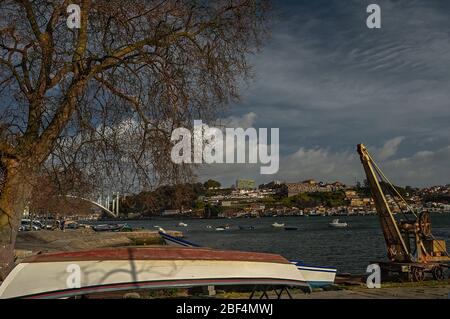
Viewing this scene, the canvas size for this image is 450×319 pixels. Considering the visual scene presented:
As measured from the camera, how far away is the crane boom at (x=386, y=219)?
25.1 meters

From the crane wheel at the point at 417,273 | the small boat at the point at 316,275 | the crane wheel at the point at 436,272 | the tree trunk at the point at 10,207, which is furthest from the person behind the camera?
the crane wheel at the point at 436,272

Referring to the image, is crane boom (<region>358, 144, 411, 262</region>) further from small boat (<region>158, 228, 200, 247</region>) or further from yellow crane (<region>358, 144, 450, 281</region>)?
small boat (<region>158, 228, 200, 247</region>)

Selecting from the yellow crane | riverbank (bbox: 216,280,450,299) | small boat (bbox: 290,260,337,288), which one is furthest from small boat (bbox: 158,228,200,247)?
the yellow crane

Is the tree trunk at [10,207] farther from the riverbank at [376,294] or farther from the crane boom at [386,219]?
the crane boom at [386,219]

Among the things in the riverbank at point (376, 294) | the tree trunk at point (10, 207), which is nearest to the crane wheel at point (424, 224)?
the riverbank at point (376, 294)

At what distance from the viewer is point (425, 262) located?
2420 centimetres

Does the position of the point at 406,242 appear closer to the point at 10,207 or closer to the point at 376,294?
the point at 376,294

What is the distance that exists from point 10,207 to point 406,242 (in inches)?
838

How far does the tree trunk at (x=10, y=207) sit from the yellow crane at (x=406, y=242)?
757 inches

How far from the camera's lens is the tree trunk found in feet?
30.0

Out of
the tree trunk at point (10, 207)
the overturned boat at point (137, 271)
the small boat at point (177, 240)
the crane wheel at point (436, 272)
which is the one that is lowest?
the crane wheel at point (436, 272)

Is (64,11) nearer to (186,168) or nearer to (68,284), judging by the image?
(186,168)
